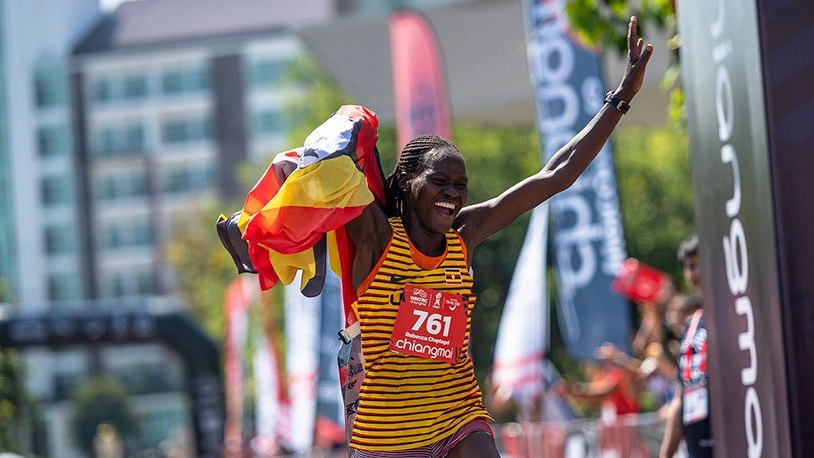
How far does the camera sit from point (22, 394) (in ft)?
119

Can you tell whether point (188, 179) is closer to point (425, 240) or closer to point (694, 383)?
point (694, 383)

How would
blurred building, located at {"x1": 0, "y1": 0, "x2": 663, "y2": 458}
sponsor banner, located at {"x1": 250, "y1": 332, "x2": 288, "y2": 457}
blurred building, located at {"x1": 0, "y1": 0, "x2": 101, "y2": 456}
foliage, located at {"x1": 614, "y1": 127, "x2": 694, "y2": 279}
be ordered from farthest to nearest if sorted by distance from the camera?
blurred building, located at {"x1": 0, "y1": 0, "x2": 663, "y2": 458} < blurred building, located at {"x1": 0, "y1": 0, "x2": 101, "y2": 456} < foliage, located at {"x1": 614, "y1": 127, "x2": 694, "y2": 279} < sponsor banner, located at {"x1": 250, "y1": 332, "x2": 288, "y2": 457}

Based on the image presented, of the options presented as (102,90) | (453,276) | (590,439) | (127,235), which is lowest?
(590,439)

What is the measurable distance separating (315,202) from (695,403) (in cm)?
286

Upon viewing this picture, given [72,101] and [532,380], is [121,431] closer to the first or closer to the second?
[72,101]

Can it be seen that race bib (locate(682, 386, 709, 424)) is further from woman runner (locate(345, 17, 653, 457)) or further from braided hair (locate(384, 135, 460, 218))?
braided hair (locate(384, 135, 460, 218))

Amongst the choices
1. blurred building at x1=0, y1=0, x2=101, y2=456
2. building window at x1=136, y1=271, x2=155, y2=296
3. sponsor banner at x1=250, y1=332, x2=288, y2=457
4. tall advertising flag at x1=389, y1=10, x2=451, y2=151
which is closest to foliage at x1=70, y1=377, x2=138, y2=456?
blurred building at x1=0, y1=0, x2=101, y2=456

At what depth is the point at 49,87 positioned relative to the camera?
100 metres

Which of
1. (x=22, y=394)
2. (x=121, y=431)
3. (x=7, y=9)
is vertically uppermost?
(x=7, y=9)

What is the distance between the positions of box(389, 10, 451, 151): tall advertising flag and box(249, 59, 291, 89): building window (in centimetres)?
8414

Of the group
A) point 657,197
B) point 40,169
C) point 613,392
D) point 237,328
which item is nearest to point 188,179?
point 40,169

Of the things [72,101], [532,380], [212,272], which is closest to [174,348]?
[532,380]

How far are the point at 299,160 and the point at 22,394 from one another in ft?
106

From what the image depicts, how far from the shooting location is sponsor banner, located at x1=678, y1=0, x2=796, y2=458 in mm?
4738
